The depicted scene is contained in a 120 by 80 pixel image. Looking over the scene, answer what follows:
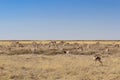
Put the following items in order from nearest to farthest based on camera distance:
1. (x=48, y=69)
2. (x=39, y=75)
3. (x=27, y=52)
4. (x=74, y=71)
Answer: (x=39, y=75) < (x=74, y=71) < (x=48, y=69) < (x=27, y=52)

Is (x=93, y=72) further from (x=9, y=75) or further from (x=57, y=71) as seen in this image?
(x=9, y=75)

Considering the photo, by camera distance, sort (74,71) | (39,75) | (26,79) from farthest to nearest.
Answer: (74,71), (39,75), (26,79)

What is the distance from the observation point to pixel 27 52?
46.0m

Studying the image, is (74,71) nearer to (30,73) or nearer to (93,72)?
(93,72)

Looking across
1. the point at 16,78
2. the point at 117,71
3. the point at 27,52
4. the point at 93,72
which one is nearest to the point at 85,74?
the point at 93,72

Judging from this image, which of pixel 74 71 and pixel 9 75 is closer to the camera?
pixel 9 75

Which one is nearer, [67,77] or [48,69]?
[67,77]

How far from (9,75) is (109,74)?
691cm

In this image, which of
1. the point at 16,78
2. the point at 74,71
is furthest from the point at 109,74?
the point at 16,78

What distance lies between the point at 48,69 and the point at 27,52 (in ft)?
72.1

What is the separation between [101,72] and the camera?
74.8ft

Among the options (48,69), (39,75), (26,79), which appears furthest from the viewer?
(48,69)

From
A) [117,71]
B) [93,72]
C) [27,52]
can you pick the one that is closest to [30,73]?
[93,72]

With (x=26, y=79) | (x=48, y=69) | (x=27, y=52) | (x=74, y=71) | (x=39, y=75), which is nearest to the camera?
(x=26, y=79)
